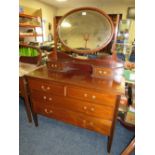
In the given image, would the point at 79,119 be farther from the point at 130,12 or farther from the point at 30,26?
the point at 130,12

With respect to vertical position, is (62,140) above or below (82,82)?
below

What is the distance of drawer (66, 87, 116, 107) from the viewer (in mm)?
1256

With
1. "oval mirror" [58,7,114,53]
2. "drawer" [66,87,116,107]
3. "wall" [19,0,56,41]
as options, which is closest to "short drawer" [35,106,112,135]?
"drawer" [66,87,116,107]

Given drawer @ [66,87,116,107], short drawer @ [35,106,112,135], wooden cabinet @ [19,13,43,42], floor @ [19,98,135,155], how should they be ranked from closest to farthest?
drawer @ [66,87,116,107] → short drawer @ [35,106,112,135] → floor @ [19,98,135,155] → wooden cabinet @ [19,13,43,42]

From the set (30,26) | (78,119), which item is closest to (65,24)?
(78,119)

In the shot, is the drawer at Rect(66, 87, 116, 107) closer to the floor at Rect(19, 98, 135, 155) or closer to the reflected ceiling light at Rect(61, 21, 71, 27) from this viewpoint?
the floor at Rect(19, 98, 135, 155)

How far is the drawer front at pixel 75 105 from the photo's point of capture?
4.35ft

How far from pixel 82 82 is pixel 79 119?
43 cm

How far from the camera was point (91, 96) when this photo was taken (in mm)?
1322
